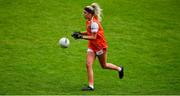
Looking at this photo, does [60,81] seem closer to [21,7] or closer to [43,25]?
[43,25]

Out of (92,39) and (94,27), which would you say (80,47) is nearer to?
(92,39)

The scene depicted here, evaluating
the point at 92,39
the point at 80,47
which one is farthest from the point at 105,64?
the point at 80,47

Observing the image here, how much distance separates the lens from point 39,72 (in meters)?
13.0

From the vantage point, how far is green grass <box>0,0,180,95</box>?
12.0m

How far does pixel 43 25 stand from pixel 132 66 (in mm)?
4964

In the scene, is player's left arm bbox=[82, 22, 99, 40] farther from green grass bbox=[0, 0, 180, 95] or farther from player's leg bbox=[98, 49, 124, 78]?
green grass bbox=[0, 0, 180, 95]

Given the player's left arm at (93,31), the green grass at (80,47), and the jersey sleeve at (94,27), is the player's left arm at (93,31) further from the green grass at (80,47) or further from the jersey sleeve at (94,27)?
the green grass at (80,47)

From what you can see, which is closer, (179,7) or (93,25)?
(93,25)

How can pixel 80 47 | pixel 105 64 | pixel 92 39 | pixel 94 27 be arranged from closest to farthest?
pixel 94 27 → pixel 92 39 → pixel 105 64 → pixel 80 47

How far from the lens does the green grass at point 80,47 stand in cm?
1201

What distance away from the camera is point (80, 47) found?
1554 cm

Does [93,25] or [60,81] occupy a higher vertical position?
[93,25]

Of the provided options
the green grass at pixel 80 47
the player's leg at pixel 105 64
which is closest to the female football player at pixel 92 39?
the player's leg at pixel 105 64

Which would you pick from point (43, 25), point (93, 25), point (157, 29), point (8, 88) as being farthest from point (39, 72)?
point (157, 29)
